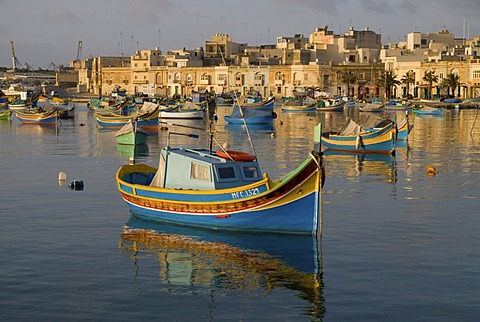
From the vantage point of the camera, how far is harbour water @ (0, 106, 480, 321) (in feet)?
68.4

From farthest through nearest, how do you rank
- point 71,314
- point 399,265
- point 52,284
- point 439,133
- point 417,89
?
point 417,89
point 439,133
point 399,265
point 52,284
point 71,314

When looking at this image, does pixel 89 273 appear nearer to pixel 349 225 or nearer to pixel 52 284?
pixel 52 284

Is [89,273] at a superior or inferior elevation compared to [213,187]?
inferior

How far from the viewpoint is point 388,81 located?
15350cm

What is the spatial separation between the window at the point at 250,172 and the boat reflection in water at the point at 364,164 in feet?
50.1

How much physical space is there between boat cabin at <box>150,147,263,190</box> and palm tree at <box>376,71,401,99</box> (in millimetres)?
126115

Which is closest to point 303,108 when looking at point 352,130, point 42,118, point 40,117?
point 42,118

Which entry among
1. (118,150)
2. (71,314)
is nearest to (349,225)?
(71,314)

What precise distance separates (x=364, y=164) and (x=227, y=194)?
2459 cm

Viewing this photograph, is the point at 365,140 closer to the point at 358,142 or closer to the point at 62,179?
the point at 358,142

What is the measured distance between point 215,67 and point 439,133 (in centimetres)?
10721

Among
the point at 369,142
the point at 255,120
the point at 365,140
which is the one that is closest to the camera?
the point at 369,142

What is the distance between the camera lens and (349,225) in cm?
3078

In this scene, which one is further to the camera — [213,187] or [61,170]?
[61,170]
